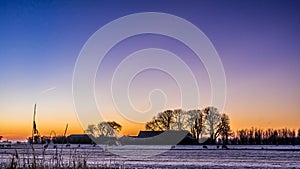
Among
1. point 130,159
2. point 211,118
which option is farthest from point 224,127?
point 130,159

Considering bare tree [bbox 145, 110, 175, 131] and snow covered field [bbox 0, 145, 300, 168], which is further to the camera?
bare tree [bbox 145, 110, 175, 131]

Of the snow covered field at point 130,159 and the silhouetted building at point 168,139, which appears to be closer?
the snow covered field at point 130,159

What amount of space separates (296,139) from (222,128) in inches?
1744

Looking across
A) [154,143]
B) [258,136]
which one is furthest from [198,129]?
[258,136]

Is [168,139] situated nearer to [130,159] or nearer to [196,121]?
[196,121]

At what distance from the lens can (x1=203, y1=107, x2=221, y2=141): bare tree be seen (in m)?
94.3

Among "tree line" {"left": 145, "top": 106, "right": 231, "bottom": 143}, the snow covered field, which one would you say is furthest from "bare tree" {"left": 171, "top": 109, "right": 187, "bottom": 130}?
the snow covered field

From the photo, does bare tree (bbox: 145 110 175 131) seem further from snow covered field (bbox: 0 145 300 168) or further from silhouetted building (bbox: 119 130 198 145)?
snow covered field (bbox: 0 145 300 168)

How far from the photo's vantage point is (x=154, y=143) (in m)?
102

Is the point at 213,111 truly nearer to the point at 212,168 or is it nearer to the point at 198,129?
the point at 198,129

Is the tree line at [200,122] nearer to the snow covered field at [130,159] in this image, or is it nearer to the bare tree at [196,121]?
the bare tree at [196,121]

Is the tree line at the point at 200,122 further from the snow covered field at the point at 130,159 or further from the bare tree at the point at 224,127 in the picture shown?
the snow covered field at the point at 130,159

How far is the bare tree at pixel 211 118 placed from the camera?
3713 inches

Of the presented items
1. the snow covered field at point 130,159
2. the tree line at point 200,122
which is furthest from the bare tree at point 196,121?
the snow covered field at point 130,159
